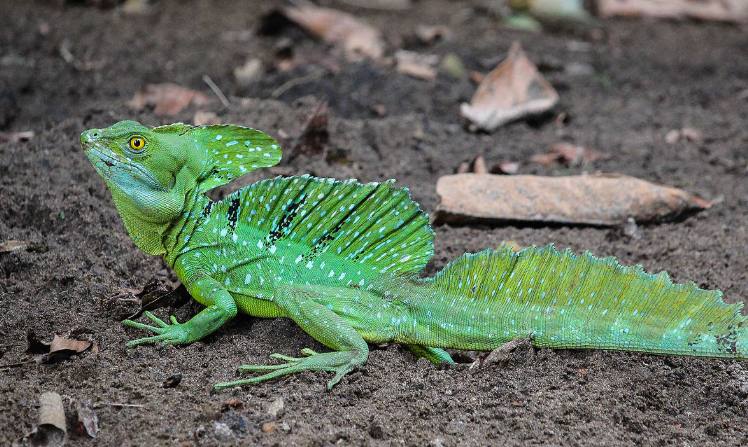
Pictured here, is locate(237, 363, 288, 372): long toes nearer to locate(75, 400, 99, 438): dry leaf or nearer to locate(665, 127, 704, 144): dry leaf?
locate(75, 400, 99, 438): dry leaf

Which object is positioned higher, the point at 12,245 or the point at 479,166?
the point at 12,245

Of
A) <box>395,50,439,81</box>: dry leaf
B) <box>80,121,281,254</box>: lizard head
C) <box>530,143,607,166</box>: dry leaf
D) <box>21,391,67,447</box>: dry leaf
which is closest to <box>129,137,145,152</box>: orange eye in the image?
<box>80,121,281,254</box>: lizard head

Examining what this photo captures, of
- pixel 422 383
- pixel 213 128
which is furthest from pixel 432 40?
pixel 422 383

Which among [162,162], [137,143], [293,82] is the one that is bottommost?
[293,82]

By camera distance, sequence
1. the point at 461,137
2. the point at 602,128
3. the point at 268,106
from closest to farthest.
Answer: the point at 268,106 < the point at 461,137 < the point at 602,128

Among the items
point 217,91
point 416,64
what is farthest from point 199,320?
point 416,64

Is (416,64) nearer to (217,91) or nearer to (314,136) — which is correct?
(217,91)

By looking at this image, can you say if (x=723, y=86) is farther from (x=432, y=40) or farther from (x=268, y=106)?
(x=268, y=106)

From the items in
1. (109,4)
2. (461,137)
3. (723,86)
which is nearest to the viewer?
(461,137)
